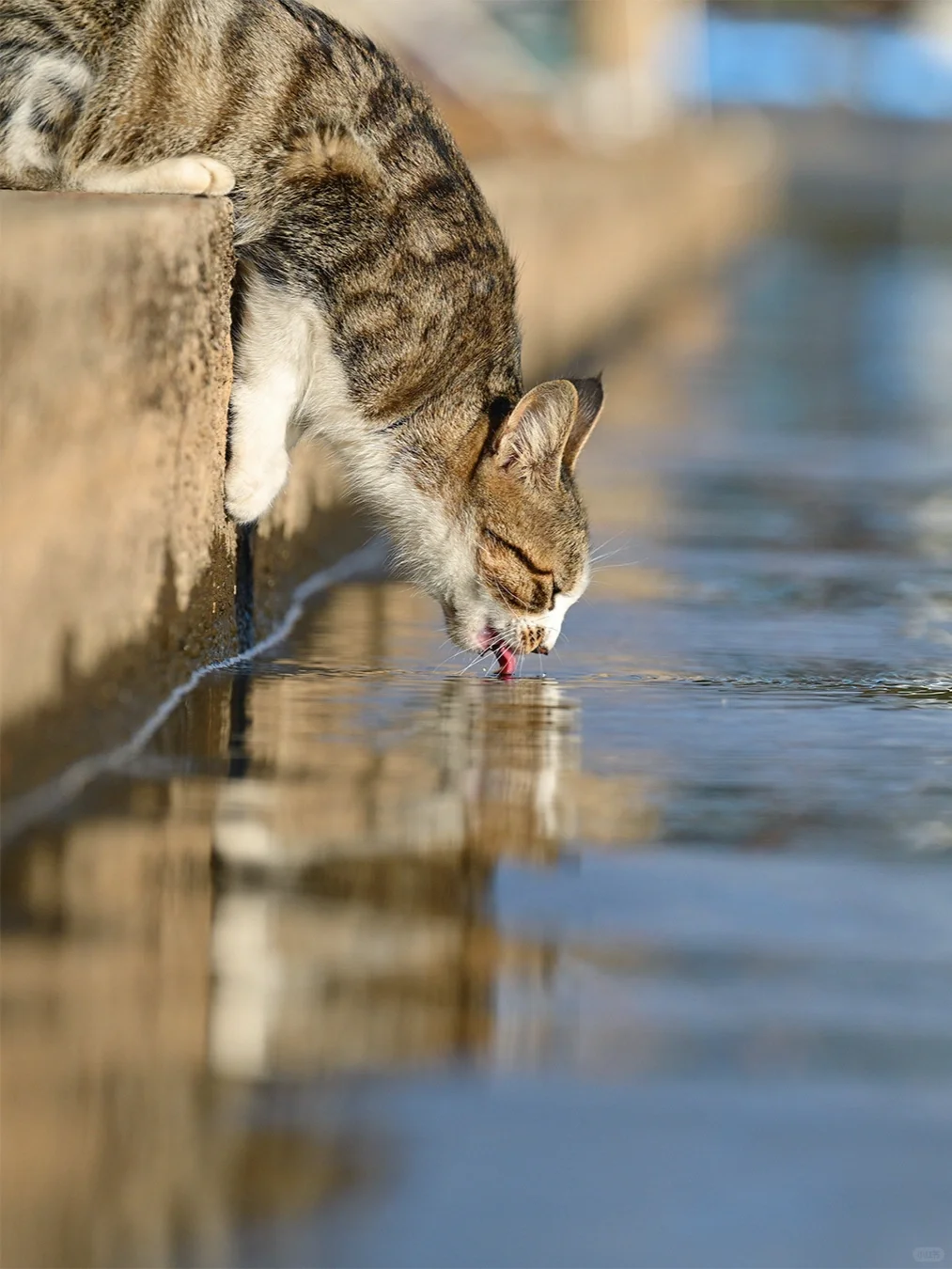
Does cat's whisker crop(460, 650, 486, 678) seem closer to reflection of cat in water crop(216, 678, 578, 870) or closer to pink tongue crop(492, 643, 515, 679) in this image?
pink tongue crop(492, 643, 515, 679)

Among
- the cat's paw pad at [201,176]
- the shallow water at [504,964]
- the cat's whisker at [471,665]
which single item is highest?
the cat's paw pad at [201,176]

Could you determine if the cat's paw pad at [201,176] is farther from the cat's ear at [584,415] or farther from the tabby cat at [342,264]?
the cat's ear at [584,415]

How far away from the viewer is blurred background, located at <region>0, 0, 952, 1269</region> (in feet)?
7.76

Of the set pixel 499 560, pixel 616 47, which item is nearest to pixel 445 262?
pixel 499 560

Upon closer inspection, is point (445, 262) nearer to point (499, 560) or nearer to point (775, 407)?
point (499, 560)

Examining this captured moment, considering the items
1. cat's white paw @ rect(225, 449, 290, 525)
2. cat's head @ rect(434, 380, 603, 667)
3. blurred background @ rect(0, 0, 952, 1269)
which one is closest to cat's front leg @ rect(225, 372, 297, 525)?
cat's white paw @ rect(225, 449, 290, 525)

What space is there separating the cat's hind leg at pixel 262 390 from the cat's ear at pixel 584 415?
2.37ft

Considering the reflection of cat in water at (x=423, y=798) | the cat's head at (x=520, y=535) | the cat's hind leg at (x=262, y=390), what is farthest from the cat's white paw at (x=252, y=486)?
the reflection of cat in water at (x=423, y=798)

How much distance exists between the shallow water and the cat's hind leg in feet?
1.32

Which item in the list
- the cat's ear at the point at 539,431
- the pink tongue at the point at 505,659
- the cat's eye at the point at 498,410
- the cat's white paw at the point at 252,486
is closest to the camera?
the cat's white paw at the point at 252,486

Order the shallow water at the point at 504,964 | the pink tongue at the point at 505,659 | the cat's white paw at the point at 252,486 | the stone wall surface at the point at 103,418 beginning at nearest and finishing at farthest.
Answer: the shallow water at the point at 504,964 < the stone wall surface at the point at 103,418 < the cat's white paw at the point at 252,486 < the pink tongue at the point at 505,659

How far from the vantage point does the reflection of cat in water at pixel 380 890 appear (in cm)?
280

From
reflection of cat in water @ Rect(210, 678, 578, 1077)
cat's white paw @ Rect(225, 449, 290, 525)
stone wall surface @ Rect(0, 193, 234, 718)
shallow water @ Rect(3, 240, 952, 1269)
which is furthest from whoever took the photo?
cat's white paw @ Rect(225, 449, 290, 525)

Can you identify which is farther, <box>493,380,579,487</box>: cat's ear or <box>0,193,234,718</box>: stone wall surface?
<box>493,380,579,487</box>: cat's ear
